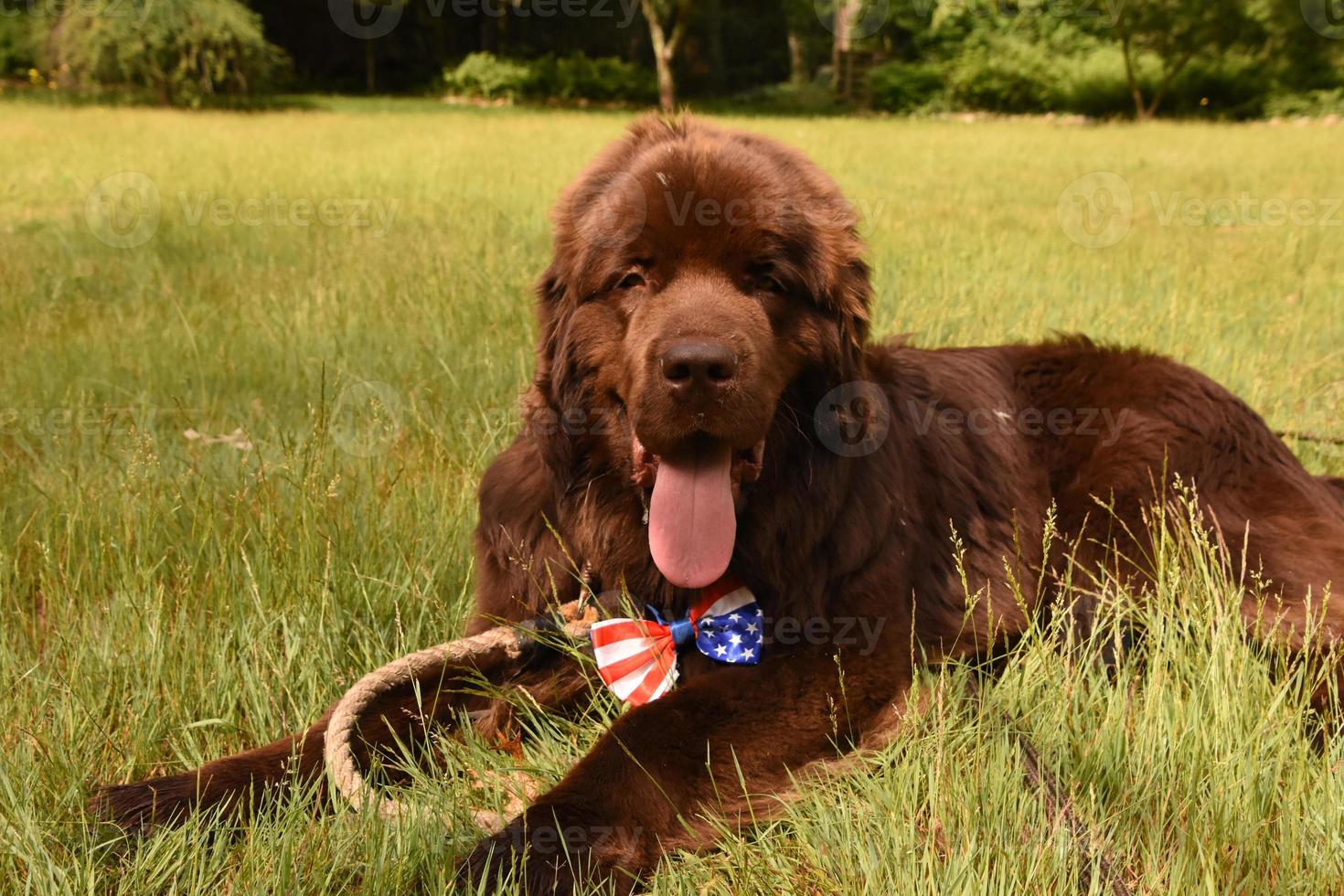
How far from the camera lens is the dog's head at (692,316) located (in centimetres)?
246

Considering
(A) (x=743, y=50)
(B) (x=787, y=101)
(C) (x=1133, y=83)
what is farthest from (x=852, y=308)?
(A) (x=743, y=50)

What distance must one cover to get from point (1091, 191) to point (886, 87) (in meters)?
27.5

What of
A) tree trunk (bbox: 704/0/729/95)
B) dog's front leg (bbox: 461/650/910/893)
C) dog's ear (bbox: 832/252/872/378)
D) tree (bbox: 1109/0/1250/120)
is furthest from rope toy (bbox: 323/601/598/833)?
tree trunk (bbox: 704/0/729/95)

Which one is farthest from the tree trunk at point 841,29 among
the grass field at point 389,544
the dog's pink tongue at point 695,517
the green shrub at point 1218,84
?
the dog's pink tongue at point 695,517

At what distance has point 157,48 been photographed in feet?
89.4

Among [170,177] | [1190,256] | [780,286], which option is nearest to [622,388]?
[780,286]

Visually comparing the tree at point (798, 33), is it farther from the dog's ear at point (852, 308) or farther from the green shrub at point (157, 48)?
the dog's ear at point (852, 308)

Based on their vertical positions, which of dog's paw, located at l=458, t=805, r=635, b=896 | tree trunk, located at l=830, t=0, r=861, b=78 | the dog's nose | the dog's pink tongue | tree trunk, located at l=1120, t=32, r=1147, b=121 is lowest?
dog's paw, located at l=458, t=805, r=635, b=896

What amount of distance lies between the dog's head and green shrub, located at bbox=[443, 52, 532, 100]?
36.6 meters

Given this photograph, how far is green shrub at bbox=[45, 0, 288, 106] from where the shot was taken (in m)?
27.1

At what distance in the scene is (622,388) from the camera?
263 centimetres

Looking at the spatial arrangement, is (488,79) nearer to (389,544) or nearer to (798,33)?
(798,33)

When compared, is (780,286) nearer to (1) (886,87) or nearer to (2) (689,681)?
(2) (689,681)

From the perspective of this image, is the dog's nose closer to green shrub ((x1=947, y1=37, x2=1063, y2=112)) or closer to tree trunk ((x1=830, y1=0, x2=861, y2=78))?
green shrub ((x1=947, y1=37, x2=1063, y2=112))
